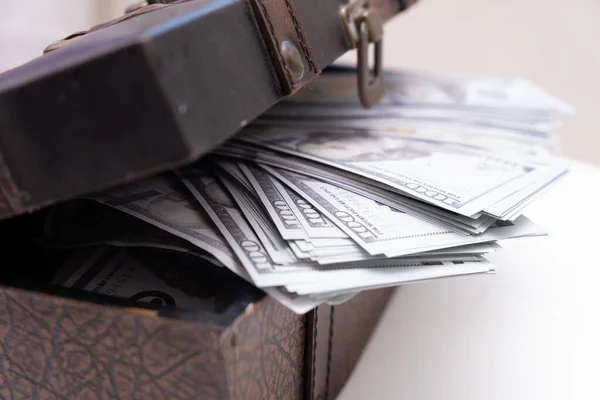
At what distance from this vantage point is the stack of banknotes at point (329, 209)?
0.36 m

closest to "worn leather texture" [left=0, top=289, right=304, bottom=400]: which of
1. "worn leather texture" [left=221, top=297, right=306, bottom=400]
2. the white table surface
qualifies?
"worn leather texture" [left=221, top=297, right=306, bottom=400]

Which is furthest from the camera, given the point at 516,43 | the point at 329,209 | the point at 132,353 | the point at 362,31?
the point at 516,43

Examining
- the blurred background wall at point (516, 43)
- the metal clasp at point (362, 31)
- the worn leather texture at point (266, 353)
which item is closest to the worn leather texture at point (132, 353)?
the worn leather texture at point (266, 353)

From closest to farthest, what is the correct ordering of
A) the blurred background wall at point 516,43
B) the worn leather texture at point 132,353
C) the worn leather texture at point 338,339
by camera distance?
the worn leather texture at point 132,353 < the worn leather texture at point 338,339 < the blurred background wall at point 516,43

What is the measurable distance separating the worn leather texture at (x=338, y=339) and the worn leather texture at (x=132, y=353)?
5cm

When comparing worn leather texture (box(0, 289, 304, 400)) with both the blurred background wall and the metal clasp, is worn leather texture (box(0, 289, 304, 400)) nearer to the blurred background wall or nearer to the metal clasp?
the metal clasp

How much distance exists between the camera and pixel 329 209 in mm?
428

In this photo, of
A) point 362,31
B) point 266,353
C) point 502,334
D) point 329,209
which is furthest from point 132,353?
point 362,31

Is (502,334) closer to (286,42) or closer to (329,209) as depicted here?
(329,209)

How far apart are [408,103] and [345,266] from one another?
54cm

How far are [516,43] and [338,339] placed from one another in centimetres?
102

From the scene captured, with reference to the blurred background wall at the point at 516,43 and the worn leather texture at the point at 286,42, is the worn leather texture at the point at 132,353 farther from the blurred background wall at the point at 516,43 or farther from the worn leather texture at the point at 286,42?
the blurred background wall at the point at 516,43

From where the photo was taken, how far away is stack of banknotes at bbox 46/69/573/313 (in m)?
0.36

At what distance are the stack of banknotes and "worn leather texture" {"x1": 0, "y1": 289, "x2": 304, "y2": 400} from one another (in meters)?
0.04
